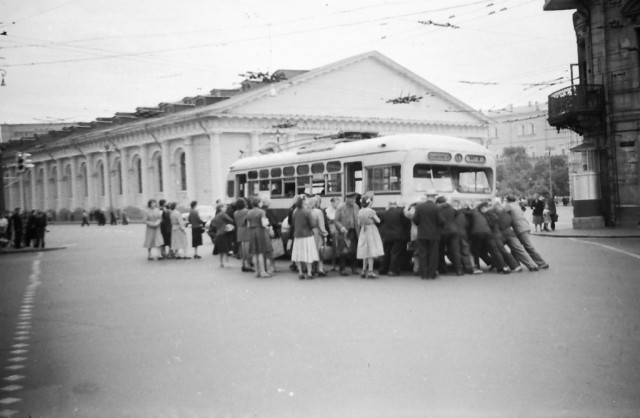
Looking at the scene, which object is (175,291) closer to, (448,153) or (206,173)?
(448,153)

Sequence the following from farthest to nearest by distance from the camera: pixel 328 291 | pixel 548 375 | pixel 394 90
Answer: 1. pixel 394 90
2. pixel 328 291
3. pixel 548 375

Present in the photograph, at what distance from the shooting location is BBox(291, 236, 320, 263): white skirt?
1512 cm

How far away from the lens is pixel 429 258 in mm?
14422

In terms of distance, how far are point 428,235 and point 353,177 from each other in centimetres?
463

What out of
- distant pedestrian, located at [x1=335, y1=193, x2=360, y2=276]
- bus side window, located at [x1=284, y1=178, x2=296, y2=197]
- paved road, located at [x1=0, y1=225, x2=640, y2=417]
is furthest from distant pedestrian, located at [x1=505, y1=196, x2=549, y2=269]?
bus side window, located at [x1=284, y1=178, x2=296, y2=197]

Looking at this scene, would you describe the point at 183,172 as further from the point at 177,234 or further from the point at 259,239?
the point at 259,239

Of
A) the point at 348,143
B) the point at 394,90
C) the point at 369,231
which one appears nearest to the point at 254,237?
the point at 369,231

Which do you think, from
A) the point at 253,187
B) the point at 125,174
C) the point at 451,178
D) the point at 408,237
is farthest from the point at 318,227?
the point at 125,174

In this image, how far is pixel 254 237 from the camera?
1566cm

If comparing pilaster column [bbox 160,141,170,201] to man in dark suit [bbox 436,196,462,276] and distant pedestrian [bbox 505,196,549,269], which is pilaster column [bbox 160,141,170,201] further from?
distant pedestrian [bbox 505,196,549,269]

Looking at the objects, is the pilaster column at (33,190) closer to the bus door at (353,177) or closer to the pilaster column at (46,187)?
the pilaster column at (46,187)

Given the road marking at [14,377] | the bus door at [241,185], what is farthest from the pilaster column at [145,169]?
the road marking at [14,377]

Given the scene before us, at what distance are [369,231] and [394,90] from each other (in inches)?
1964

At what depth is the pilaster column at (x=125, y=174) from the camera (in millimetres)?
68312
